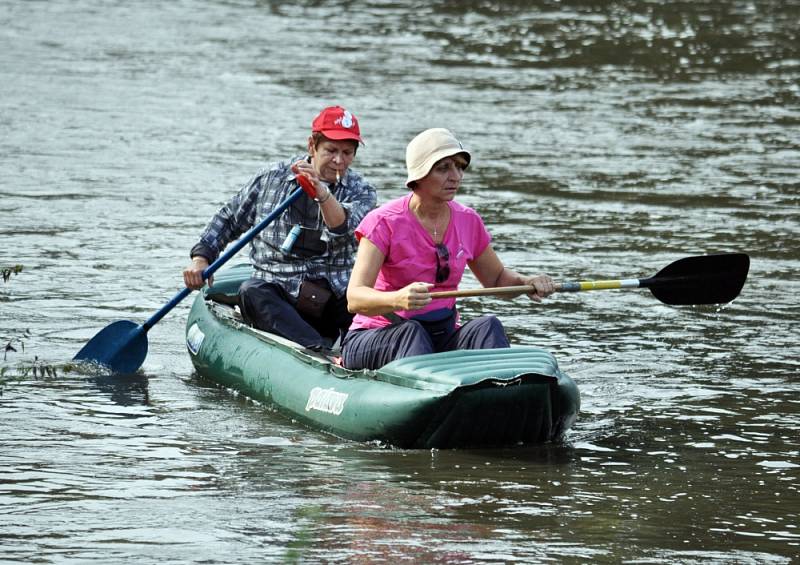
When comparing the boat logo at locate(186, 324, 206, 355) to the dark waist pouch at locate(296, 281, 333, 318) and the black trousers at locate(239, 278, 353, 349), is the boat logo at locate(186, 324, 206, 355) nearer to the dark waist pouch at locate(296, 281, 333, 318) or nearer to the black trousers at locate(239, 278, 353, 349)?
the black trousers at locate(239, 278, 353, 349)

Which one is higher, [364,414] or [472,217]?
[472,217]

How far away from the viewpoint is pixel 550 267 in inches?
453

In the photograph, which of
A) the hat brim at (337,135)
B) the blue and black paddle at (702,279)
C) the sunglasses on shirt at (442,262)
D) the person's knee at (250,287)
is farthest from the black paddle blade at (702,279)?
the person's knee at (250,287)

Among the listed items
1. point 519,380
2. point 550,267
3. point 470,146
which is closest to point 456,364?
point 519,380

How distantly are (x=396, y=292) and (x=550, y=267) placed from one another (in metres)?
4.89

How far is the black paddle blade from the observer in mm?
7648

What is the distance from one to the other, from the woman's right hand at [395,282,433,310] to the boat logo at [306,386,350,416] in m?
0.58

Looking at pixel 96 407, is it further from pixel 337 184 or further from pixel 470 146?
pixel 470 146

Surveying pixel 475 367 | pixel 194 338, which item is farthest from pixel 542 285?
pixel 194 338

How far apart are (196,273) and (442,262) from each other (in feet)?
5.53

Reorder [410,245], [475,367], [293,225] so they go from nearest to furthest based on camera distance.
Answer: [475,367] < [410,245] < [293,225]

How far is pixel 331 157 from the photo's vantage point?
25.4 ft

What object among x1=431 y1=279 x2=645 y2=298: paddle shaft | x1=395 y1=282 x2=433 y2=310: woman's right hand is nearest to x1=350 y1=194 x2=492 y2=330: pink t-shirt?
x1=431 y1=279 x2=645 y2=298: paddle shaft

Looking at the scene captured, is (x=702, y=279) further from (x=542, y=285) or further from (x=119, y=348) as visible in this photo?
(x=119, y=348)
